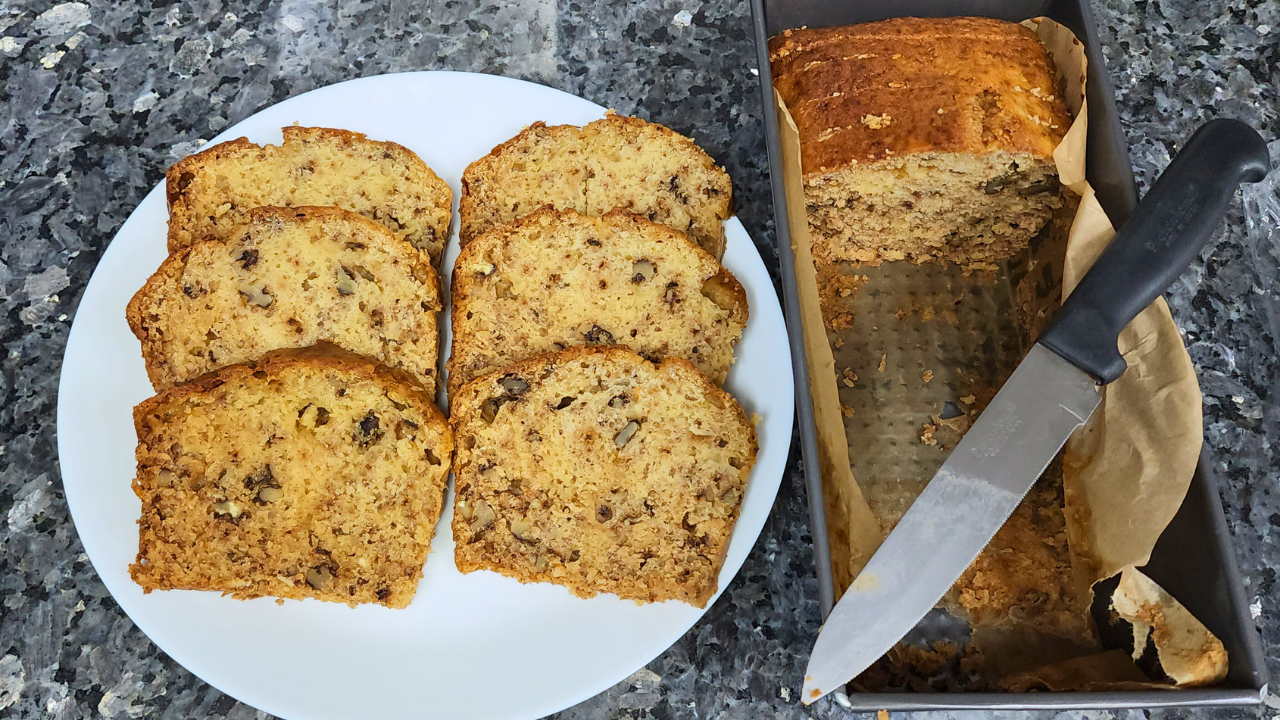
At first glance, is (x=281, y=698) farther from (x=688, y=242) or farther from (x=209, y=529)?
(x=688, y=242)

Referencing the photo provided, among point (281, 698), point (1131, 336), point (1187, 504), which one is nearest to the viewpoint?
point (1187, 504)

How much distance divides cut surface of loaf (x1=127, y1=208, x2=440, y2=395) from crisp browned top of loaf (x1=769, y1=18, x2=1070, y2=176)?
1.07 m

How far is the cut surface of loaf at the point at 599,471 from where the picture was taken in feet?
6.61

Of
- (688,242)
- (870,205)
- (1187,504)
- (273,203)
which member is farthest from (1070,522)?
(273,203)

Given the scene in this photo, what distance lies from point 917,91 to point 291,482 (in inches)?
69.2

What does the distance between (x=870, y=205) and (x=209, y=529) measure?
1811 millimetres

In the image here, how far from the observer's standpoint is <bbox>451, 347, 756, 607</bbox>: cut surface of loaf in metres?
2.02

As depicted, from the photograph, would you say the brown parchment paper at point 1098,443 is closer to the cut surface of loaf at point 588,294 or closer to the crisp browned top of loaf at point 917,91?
the crisp browned top of loaf at point 917,91

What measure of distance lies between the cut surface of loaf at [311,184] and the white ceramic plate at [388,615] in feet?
0.81

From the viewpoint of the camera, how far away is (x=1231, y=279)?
2.41 metres

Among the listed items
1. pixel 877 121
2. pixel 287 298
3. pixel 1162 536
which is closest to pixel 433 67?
pixel 287 298

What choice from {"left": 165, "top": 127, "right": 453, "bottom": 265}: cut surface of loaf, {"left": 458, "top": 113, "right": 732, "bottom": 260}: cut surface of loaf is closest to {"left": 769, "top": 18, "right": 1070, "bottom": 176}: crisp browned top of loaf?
{"left": 458, "top": 113, "right": 732, "bottom": 260}: cut surface of loaf

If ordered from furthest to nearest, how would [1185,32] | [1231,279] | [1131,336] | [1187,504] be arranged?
1. [1185,32]
2. [1231,279]
3. [1131,336]
4. [1187,504]

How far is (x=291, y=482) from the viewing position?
2029mm
